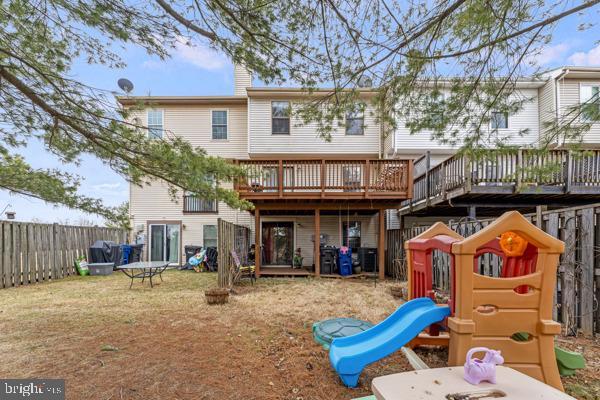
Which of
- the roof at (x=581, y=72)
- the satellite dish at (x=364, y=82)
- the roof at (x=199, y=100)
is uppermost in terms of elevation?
the roof at (x=581, y=72)

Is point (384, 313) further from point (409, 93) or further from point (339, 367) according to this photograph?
point (409, 93)

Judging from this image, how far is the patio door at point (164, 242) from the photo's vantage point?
1137 centimetres

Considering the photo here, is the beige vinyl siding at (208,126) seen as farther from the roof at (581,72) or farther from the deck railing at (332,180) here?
the roof at (581,72)

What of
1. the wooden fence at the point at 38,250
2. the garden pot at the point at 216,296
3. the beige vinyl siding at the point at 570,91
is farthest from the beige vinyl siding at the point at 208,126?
the beige vinyl siding at the point at 570,91

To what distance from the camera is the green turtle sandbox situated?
124 inches

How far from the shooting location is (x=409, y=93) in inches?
153

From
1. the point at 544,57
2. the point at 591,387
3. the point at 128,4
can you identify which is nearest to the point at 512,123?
the point at 544,57

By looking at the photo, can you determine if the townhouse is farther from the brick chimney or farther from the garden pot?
the garden pot

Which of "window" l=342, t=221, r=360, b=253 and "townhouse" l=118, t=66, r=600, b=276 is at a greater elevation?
"townhouse" l=118, t=66, r=600, b=276

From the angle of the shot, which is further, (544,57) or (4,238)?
(4,238)

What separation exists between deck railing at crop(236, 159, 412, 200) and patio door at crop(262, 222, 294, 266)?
3.43 m

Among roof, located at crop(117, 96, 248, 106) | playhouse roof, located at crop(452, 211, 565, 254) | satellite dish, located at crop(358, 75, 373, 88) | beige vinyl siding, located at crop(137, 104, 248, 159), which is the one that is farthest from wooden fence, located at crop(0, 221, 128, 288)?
playhouse roof, located at crop(452, 211, 565, 254)

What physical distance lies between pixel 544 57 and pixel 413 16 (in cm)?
158
